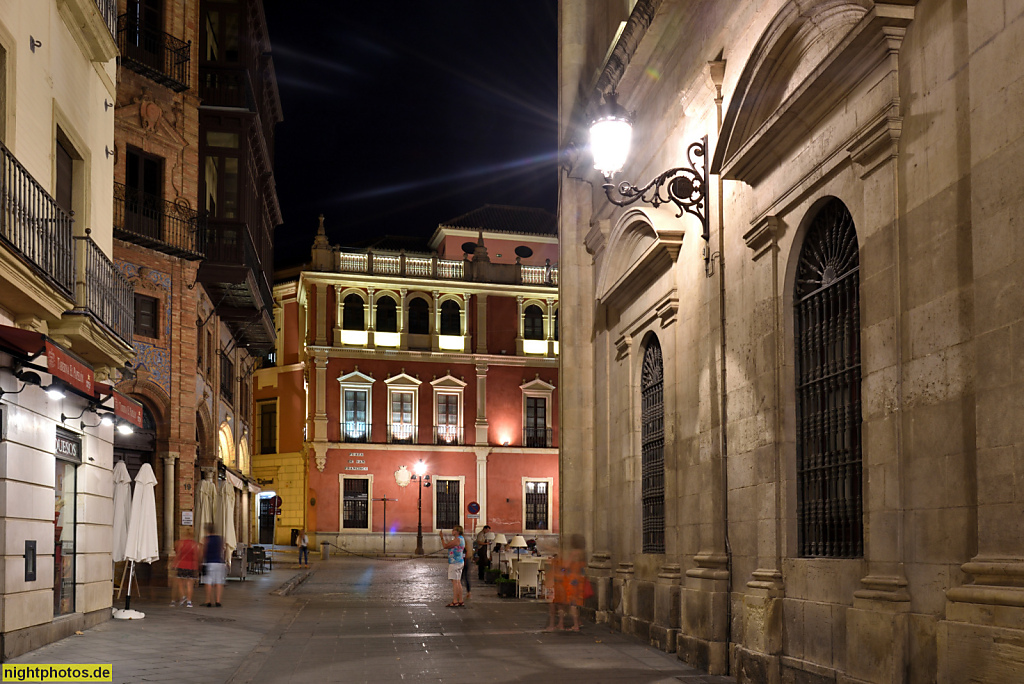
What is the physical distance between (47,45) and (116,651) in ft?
24.2

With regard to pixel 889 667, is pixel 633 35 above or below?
above

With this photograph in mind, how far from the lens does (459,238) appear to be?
57688mm

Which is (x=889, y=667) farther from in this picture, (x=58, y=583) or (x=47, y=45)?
(x=47, y=45)

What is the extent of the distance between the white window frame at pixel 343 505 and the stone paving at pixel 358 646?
96.4 ft

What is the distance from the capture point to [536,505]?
5353 cm

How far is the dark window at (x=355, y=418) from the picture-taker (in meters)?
52.2

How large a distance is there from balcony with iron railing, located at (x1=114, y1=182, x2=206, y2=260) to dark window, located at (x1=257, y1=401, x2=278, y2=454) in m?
29.6

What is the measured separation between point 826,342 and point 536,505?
147 feet

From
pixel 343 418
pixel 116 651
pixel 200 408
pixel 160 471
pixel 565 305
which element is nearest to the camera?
pixel 116 651

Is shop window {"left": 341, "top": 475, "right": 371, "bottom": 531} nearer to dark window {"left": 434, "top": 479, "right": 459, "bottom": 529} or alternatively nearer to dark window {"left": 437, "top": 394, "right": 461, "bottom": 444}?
dark window {"left": 434, "top": 479, "right": 459, "bottom": 529}

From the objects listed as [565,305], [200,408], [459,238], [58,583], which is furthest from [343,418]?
[58,583]

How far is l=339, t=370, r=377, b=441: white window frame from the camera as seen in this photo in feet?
171

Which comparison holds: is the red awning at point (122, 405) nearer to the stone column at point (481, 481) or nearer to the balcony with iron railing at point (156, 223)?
the balcony with iron railing at point (156, 223)

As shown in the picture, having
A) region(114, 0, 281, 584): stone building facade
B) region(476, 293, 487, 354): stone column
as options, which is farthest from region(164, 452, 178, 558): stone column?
region(476, 293, 487, 354): stone column
